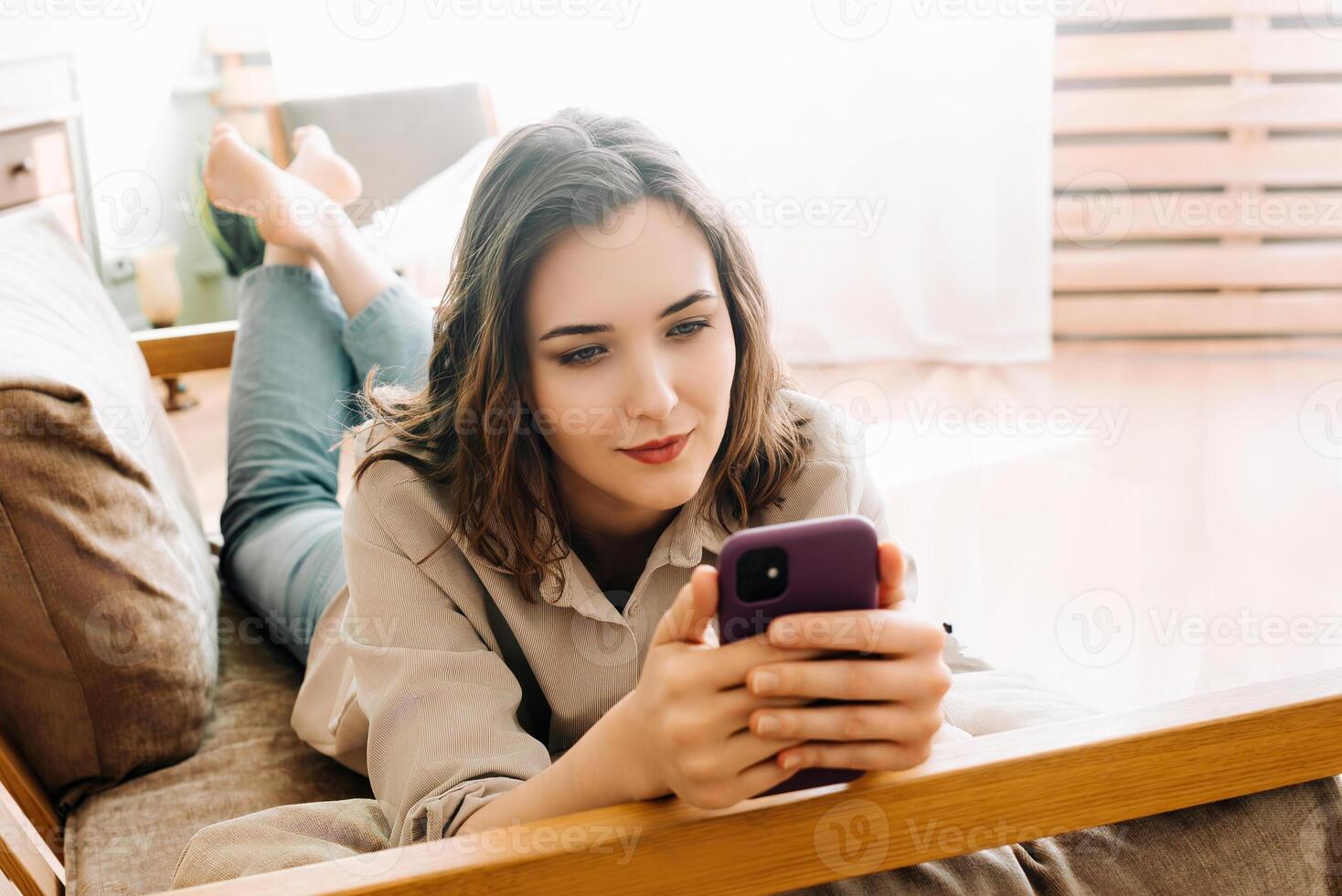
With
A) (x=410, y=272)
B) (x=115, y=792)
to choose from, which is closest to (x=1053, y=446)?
(x=410, y=272)

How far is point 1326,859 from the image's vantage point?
2.39 ft

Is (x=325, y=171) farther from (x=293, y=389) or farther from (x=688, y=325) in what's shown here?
(x=688, y=325)

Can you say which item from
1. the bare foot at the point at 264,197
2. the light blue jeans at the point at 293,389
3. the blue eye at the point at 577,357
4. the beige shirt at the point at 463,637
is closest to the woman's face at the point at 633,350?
the blue eye at the point at 577,357

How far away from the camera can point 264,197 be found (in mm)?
1538

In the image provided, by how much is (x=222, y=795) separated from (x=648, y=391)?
1.81 ft

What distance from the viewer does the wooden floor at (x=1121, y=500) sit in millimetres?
1628

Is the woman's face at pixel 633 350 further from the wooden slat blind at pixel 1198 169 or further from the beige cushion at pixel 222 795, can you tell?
the wooden slat blind at pixel 1198 169

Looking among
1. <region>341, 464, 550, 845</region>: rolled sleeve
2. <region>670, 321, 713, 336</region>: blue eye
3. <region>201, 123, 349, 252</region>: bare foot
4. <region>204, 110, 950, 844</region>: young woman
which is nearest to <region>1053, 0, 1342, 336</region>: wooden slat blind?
<region>201, 123, 349, 252</region>: bare foot

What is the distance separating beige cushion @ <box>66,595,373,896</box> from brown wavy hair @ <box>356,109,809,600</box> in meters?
0.25

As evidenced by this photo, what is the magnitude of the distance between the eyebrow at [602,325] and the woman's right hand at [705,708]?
0.27 meters

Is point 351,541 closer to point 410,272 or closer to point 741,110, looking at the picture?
point 410,272

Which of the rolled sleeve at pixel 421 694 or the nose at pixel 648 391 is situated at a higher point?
the nose at pixel 648 391

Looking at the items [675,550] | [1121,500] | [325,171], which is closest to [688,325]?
[675,550]

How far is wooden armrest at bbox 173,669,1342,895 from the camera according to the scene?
1.96ft
